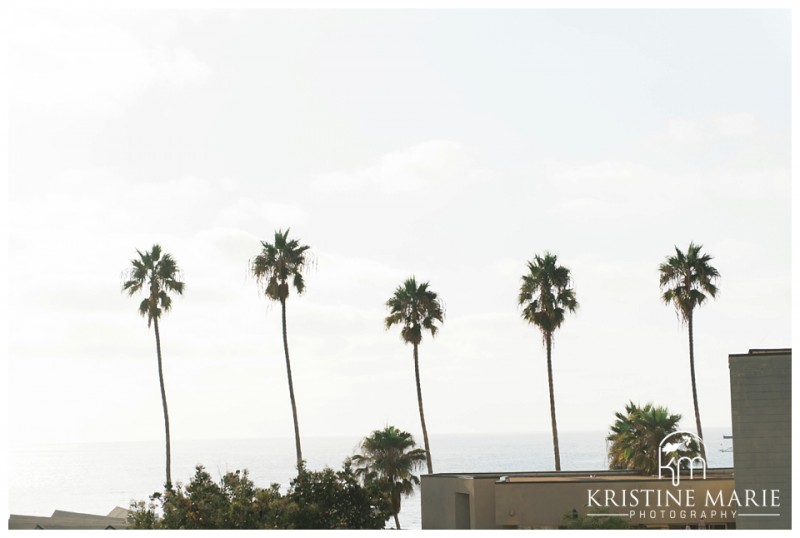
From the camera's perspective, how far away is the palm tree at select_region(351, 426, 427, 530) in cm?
5056

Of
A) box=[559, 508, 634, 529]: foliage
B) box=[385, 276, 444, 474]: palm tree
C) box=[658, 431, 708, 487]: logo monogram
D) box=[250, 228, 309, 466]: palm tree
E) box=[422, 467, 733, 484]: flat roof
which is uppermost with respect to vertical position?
box=[250, 228, 309, 466]: palm tree

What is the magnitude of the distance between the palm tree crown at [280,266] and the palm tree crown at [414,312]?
19.0ft

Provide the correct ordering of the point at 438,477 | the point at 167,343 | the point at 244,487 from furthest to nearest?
the point at 167,343 < the point at 438,477 < the point at 244,487

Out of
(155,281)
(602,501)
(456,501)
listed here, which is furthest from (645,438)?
(155,281)

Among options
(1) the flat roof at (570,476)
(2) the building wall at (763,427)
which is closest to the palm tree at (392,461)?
(1) the flat roof at (570,476)

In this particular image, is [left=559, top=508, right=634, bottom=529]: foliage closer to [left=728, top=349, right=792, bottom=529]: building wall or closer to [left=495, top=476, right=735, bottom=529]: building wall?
[left=495, top=476, right=735, bottom=529]: building wall

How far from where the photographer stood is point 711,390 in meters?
142

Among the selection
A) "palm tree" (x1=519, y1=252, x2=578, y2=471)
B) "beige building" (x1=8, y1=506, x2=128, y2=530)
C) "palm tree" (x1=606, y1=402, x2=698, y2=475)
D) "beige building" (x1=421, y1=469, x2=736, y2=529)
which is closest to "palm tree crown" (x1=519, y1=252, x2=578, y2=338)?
"palm tree" (x1=519, y1=252, x2=578, y2=471)

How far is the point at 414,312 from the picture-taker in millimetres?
61438

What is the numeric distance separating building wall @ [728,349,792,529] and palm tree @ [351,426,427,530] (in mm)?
23366

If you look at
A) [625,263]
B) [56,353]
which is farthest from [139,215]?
[625,263]

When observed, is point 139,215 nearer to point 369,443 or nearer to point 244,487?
point 369,443

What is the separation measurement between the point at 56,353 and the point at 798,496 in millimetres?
170694

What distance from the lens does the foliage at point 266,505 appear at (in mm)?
32844
